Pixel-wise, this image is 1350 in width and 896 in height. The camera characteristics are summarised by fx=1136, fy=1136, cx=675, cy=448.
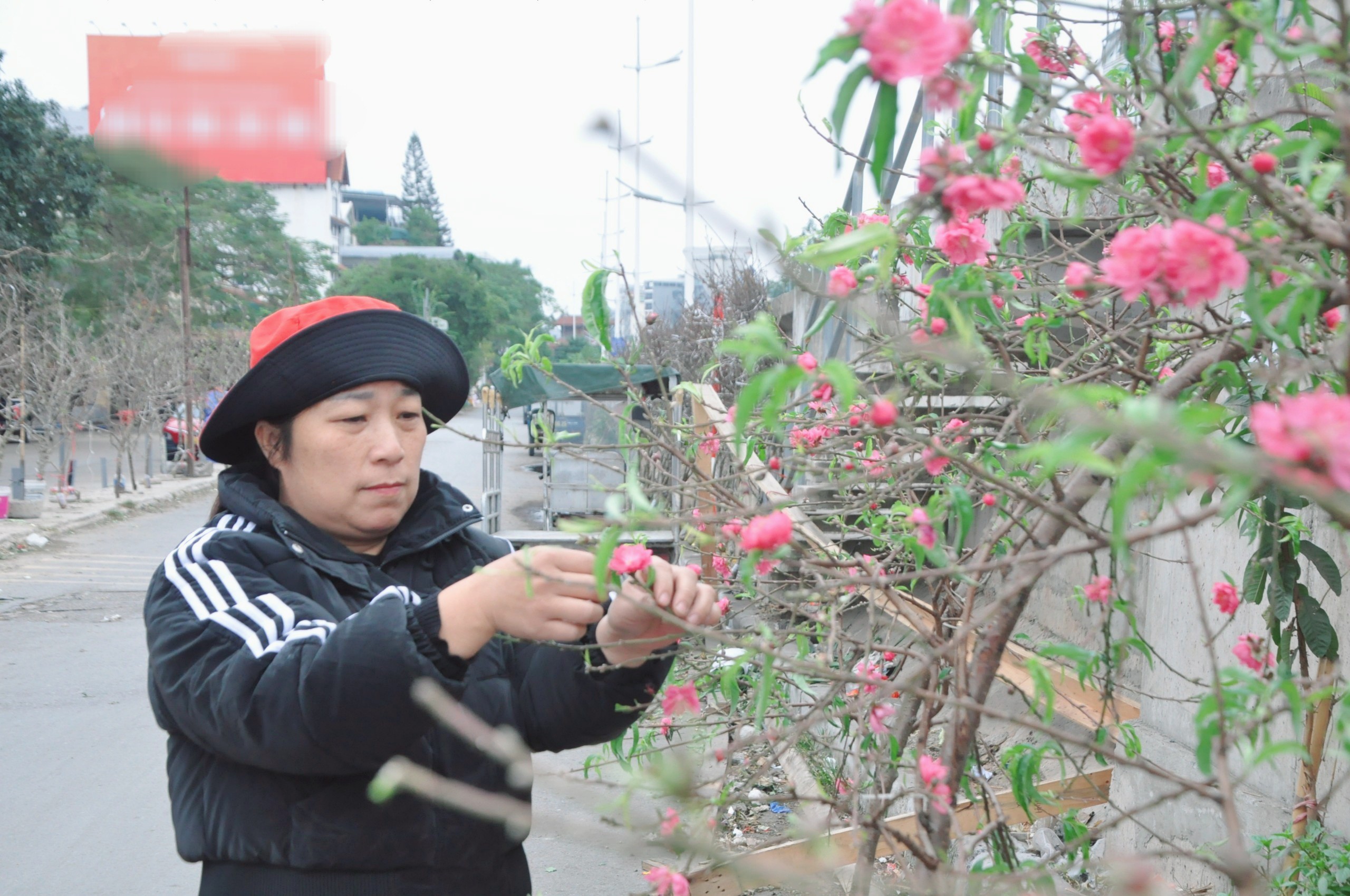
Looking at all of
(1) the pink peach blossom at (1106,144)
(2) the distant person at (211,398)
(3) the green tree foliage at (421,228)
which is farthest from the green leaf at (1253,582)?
(3) the green tree foliage at (421,228)

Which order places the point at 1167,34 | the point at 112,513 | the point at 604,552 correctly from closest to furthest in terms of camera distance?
1. the point at 604,552
2. the point at 1167,34
3. the point at 112,513

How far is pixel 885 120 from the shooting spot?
0.89 metres

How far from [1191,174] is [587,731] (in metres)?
1.30

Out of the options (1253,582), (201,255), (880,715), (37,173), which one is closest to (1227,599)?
(1253,582)

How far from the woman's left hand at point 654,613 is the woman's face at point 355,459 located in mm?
455

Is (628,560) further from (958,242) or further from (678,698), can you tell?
(958,242)

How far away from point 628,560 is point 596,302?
1.68ft

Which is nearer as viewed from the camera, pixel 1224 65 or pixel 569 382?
pixel 1224 65

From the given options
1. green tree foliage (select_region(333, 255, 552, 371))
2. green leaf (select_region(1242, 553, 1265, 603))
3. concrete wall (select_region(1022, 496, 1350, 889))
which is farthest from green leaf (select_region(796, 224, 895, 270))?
green tree foliage (select_region(333, 255, 552, 371))

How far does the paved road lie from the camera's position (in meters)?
4.39

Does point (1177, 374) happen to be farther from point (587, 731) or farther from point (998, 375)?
point (587, 731)

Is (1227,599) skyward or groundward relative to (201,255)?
groundward

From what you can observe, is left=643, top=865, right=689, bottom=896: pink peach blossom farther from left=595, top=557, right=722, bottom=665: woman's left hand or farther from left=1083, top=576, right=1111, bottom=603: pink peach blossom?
left=1083, top=576, right=1111, bottom=603: pink peach blossom

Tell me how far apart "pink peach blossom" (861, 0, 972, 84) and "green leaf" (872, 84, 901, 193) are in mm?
23
